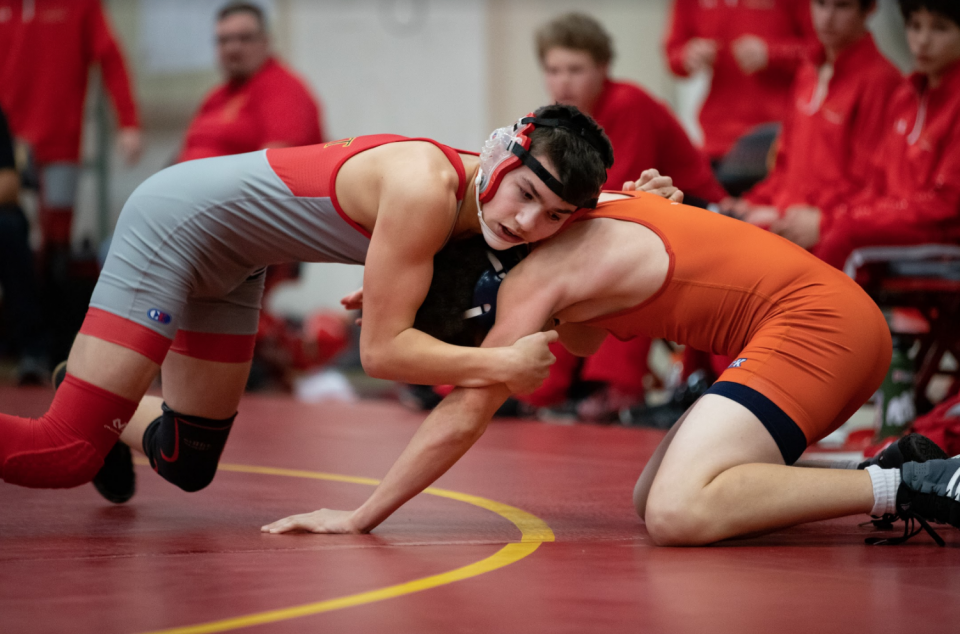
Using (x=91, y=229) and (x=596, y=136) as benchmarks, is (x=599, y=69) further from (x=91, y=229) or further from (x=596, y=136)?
(x=91, y=229)

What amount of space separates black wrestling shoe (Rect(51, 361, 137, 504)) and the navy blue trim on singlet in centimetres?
166

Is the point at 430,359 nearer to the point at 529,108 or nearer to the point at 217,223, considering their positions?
the point at 217,223

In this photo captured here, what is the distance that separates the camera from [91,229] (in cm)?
994

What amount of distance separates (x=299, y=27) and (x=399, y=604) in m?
8.71

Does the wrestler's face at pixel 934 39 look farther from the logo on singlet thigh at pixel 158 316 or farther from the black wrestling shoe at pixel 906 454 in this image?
the logo on singlet thigh at pixel 158 316

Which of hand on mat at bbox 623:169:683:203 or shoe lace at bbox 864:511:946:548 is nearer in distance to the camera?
shoe lace at bbox 864:511:946:548

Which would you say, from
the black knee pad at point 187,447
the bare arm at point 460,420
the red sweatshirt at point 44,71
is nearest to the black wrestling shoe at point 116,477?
the black knee pad at point 187,447

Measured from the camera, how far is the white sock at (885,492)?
99.9 inches

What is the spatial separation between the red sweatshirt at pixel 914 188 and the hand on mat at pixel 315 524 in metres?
2.49

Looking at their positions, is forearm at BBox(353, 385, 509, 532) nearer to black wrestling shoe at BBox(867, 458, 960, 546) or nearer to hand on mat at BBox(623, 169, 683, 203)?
hand on mat at BBox(623, 169, 683, 203)

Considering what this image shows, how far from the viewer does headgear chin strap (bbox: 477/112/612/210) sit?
2480mm

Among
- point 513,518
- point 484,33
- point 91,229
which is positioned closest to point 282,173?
point 513,518

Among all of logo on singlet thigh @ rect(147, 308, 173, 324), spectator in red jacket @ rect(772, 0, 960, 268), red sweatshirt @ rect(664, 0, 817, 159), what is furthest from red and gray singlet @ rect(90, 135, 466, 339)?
red sweatshirt @ rect(664, 0, 817, 159)

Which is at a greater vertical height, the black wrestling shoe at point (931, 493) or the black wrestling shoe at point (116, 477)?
the black wrestling shoe at point (931, 493)
